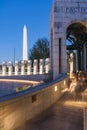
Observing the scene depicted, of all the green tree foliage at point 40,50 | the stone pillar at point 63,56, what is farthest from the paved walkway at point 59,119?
the green tree foliage at point 40,50

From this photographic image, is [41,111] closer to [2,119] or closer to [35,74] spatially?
[2,119]

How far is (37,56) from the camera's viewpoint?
54.9 m

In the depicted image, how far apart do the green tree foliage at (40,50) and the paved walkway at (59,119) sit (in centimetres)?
4440

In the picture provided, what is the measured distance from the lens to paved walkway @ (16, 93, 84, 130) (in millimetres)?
6883

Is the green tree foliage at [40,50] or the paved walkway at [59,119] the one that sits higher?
the green tree foliage at [40,50]

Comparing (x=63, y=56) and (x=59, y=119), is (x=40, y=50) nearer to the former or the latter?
(x=63, y=56)

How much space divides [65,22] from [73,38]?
961 cm

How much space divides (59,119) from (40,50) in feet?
160

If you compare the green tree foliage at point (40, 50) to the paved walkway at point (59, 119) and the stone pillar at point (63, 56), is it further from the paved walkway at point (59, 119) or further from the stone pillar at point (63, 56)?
the paved walkway at point (59, 119)

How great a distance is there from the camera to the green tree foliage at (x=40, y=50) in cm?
5469

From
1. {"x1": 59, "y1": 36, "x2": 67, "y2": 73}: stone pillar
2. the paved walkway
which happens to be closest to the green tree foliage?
{"x1": 59, "y1": 36, "x2": 67, "y2": 73}: stone pillar

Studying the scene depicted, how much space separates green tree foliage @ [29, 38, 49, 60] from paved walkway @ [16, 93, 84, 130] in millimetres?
44402

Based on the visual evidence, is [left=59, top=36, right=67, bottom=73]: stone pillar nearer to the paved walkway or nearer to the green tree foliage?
the paved walkway

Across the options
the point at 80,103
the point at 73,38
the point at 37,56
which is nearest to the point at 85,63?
the point at 73,38
